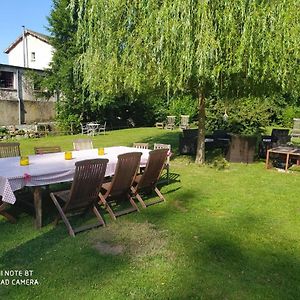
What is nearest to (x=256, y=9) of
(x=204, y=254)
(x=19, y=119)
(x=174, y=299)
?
(x=204, y=254)

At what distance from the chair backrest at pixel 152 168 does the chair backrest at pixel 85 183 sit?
112 cm

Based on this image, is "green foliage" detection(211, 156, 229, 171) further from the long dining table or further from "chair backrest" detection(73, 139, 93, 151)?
the long dining table

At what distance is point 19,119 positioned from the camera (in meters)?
22.3

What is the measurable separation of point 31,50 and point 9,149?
28.1 m

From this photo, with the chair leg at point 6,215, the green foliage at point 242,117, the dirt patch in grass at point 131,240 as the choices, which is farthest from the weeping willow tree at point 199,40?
the green foliage at point 242,117

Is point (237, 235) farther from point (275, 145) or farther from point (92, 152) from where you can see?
point (275, 145)

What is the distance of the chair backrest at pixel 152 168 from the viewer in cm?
594

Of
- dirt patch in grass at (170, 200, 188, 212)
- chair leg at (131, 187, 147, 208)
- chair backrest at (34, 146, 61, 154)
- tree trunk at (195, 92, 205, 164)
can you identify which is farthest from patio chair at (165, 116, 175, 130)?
chair leg at (131, 187, 147, 208)

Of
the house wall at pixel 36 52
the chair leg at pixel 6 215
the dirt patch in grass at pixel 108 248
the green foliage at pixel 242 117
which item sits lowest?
the dirt patch in grass at pixel 108 248

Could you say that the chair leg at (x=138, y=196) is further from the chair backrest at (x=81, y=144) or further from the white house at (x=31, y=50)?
the white house at (x=31, y=50)

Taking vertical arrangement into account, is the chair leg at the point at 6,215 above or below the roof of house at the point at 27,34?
below

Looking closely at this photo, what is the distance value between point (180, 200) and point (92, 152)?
84.7 inches

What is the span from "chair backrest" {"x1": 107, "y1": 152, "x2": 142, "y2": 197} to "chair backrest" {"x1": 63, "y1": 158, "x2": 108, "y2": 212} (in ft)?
1.18

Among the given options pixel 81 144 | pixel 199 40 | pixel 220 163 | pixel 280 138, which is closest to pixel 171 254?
pixel 81 144
